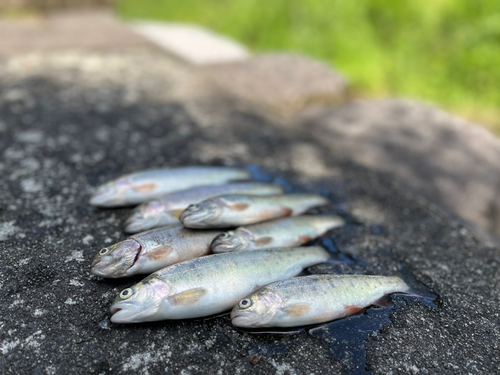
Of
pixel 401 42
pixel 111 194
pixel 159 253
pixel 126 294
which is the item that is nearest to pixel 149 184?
pixel 111 194

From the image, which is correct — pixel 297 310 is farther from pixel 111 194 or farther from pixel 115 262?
pixel 111 194

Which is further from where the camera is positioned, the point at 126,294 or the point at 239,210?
the point at 239,210

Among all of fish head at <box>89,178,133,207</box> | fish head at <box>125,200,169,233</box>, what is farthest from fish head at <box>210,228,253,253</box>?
fish head at <box>89,178,133,207</box>

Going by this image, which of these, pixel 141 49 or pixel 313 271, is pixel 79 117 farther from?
pixel 313 271

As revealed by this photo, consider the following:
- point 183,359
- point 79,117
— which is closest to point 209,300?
point 183,359

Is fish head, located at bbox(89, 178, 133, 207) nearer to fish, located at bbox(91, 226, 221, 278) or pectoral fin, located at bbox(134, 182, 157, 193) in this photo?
pectoral fin, located at bbox(134, 182, 157, 193)

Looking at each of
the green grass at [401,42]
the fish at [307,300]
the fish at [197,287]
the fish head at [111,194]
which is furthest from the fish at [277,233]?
the green grass at [401,42]

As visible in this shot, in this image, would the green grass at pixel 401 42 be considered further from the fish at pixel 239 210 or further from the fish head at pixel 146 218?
the fish head at pixel 146 218
